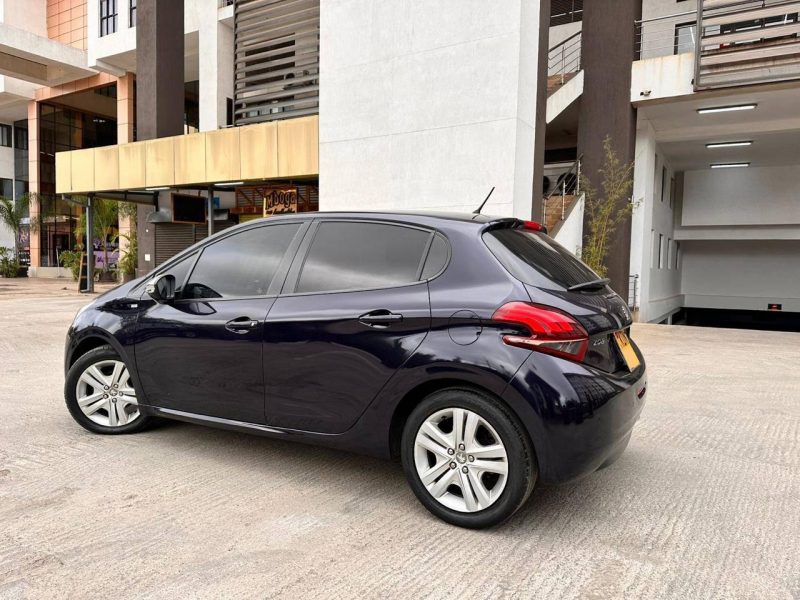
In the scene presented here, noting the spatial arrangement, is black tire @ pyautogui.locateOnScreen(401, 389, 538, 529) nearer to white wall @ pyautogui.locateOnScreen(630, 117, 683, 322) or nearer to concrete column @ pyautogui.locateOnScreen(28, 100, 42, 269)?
white wall @ pyautogui.locateOnScreen(630, 117, 683, 322)

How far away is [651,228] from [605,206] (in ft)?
12.9

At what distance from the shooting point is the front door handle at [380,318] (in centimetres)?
316

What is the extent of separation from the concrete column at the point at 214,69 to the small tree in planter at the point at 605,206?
12312 millimetres

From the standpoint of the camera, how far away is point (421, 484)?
3.13 meters

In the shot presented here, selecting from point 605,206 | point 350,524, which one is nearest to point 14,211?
point 605,206

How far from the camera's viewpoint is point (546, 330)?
286 centimetres

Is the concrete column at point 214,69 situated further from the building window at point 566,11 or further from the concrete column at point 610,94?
the concrete column at point 610,94

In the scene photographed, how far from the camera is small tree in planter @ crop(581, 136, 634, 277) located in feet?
45.5

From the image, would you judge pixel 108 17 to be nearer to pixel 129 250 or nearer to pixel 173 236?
pixel 129 250

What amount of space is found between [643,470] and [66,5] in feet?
119

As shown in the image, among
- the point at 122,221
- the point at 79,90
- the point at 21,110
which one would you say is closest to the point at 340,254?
the point at 122,221

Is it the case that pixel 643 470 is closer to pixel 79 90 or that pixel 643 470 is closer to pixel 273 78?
pixel 273 78

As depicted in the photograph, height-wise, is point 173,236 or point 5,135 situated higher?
point 5,135

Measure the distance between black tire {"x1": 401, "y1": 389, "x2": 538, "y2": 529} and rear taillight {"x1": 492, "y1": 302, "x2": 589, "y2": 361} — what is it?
1.16 feet
